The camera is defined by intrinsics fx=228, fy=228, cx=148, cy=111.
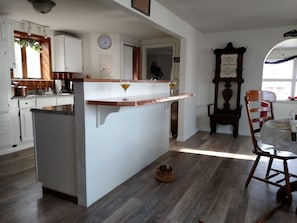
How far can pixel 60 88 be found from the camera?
514cm

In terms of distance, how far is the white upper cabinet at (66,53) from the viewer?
4848mm

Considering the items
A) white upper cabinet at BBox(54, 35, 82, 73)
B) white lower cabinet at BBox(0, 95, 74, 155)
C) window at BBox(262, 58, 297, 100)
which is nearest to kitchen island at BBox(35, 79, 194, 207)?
white lower cabinet at BBox(0, 95, 74, 155)

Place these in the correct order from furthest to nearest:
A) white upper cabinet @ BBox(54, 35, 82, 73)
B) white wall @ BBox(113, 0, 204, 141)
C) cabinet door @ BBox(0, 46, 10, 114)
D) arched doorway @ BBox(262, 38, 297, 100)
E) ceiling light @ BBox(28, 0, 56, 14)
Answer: arched doorway @ BBox(262, 38, 297, 100) → white upper cabinet @ BBox(54, 35, 82, 73) → cabinet door @ BBox(0, 46, 10, 114) → white wall @ BBox(113, 0, 204, 141) → ceiling light @ BBox(28, 0, 56, 14)

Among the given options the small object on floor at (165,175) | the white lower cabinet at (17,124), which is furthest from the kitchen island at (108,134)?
the white lower cabinet at (17,124)

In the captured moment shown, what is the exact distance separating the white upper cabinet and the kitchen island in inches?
104

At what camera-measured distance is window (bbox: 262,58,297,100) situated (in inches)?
233

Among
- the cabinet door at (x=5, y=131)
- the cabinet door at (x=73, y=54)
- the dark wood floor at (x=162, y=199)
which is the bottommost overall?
the dark wood floor at (x=162, y=199)

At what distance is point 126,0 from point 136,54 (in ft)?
11.6

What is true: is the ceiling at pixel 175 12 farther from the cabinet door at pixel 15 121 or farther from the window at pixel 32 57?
the cabinet door at pixel 15 121

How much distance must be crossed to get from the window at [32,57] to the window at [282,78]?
553 cm

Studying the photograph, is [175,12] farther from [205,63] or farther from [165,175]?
[165,175]

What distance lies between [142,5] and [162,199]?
2190mm

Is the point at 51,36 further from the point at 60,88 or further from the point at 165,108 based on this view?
the point at 165,108

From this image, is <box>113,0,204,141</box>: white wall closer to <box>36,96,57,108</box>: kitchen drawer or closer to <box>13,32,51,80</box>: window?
<box>36,96,57,108</box>: kitchen drawer
